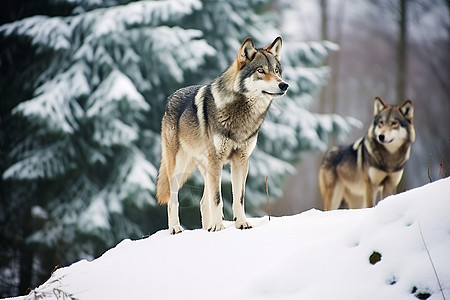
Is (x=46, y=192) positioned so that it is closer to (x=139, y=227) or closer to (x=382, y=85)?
(x=139, y=227)

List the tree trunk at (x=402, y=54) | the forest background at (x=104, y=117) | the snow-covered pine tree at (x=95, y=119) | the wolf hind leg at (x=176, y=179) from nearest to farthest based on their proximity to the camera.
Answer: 1. the wolf hind leg at (x=176, y=179)
2. the snow-covered pine tree at (x=95, y=119)
3. the forest background at (x=104, y=117)
4. the tree trunk at (x=402, y=54)

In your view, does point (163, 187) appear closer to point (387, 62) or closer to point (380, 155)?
point (380, 155)

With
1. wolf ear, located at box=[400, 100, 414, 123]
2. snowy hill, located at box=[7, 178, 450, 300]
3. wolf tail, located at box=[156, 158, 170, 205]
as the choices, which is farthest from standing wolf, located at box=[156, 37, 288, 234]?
wolf ear, located at box=[400, 100, 414, 123]

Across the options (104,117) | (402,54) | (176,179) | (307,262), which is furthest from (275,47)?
(402,54)

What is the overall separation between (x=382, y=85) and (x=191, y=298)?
23611 millimetres

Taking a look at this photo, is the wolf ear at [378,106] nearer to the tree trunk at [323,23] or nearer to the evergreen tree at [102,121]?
the evergreen tree at [102,121]

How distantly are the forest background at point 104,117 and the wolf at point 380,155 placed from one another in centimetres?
218

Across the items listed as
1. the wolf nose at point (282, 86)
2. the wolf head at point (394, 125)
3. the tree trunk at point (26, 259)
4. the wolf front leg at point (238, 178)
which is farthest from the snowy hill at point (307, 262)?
the tree trunk at point (26, 259)

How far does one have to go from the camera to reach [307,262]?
2746 millimetres

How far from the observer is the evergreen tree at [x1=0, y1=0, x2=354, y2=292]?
8.50 metres

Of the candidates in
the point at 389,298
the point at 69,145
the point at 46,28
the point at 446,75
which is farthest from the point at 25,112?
the point at 446,75

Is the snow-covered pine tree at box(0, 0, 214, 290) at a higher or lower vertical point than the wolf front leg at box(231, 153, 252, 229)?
lower

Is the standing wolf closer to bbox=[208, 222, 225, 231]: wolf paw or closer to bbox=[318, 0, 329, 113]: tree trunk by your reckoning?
bbox=[208, 222, 225, 231]: wolf paw

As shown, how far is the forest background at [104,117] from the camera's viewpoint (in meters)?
8.54
